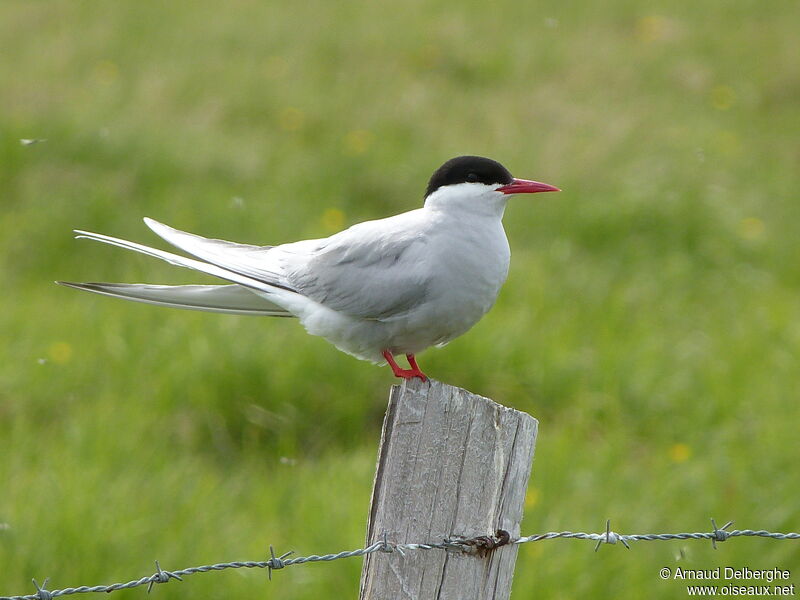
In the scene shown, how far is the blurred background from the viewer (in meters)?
4.05

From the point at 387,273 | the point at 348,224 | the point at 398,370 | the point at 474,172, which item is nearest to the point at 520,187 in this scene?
the point at 474,172

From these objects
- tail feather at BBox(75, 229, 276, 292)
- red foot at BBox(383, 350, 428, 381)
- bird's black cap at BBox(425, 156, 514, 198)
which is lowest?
red foot at BBox(383, 350, 428, 381)

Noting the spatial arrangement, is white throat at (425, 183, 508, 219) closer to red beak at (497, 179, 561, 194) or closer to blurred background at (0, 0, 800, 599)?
red beak at (497, 179, 561, 194)

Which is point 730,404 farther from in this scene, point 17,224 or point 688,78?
point 688,78

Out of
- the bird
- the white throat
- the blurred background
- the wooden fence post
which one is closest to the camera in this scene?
the wooden fence post

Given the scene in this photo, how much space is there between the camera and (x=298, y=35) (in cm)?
921

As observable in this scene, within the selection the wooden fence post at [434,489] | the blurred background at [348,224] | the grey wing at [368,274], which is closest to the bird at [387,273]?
the grey wing at [368,274]

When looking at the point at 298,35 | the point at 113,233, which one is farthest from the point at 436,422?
the point at 298,35

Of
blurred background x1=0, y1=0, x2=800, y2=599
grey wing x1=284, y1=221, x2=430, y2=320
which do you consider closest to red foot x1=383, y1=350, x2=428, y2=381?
grey wing x1=284, y1=221, x2=430, y2=320

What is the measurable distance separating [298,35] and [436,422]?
7555mm

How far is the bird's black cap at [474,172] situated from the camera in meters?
2.94

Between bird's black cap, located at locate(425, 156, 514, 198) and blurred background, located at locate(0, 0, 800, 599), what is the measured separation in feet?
5.04

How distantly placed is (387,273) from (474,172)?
0.41 metres

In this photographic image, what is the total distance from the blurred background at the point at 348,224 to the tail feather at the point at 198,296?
112 centimetres
